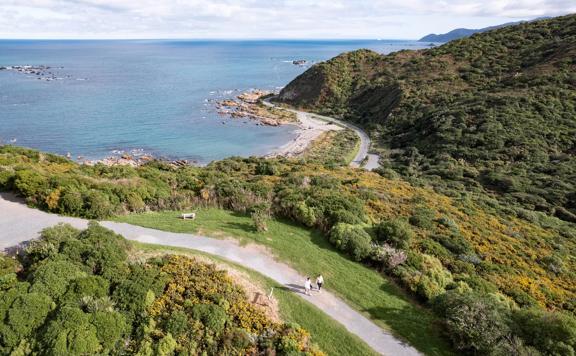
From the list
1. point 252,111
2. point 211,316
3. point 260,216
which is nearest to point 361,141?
point 252,111

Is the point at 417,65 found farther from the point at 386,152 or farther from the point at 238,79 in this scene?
the point at 238,79

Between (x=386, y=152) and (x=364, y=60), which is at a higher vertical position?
(x=364, y=60)

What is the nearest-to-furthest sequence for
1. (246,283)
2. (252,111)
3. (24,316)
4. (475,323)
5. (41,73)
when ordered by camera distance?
(24,316) → (475,323) → (246,283) → (252,111) → (41,73)

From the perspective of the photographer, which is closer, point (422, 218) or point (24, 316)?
point (24, 316)

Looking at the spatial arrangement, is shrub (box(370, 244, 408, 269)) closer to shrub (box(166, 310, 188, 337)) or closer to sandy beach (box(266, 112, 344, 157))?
shrub (box(166, 310, 188, 337))

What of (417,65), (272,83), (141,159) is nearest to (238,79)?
(272,83)

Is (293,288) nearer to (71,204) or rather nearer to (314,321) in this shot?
(314,321)

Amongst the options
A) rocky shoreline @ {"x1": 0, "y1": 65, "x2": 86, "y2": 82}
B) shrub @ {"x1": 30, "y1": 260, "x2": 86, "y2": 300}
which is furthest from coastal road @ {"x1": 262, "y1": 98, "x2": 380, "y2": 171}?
rocky shoreline @ {"x1": 0, "y1": 65, "x2": 86, "y2": 82}
